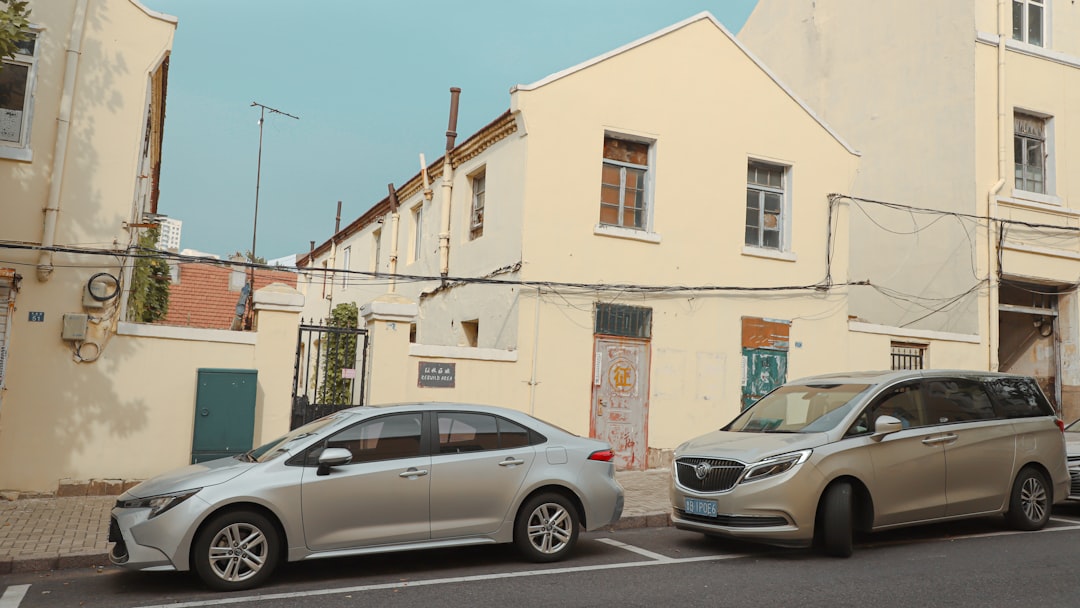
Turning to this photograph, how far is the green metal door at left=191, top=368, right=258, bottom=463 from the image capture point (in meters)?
11.6

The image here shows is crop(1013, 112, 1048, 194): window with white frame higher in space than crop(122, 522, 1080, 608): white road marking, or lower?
higher

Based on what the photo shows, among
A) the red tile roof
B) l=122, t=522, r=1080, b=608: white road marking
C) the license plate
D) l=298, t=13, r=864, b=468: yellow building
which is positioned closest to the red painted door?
l=298, t=13, r=864, b=468: yellow building

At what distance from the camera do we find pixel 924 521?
8797 mm

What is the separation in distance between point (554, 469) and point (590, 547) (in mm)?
1233

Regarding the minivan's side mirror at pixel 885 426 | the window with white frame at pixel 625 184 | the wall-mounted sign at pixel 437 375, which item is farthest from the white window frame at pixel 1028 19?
the wall-mounted sign at pixel 437 375

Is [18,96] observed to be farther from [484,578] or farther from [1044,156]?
[1044,156]

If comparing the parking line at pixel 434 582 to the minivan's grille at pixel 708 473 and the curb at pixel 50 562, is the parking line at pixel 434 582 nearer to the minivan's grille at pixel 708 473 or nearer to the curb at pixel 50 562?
the minivan's grille at pixel 708 473

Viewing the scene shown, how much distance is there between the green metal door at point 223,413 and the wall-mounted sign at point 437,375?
2.39m

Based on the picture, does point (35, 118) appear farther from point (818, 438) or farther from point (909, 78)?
point (909, 78)

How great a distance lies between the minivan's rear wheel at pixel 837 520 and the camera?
26.5 feet

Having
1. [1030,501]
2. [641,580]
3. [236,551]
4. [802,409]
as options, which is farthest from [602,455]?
[1030,501]

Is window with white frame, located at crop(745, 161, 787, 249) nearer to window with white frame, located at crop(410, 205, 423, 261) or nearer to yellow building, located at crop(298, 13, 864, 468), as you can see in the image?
yellow building, located at crop(298, 13, 864, 468)

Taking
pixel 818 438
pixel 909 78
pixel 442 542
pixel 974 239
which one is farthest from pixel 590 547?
pixel 909 78

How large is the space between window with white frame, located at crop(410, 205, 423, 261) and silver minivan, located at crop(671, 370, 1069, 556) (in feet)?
38.8
